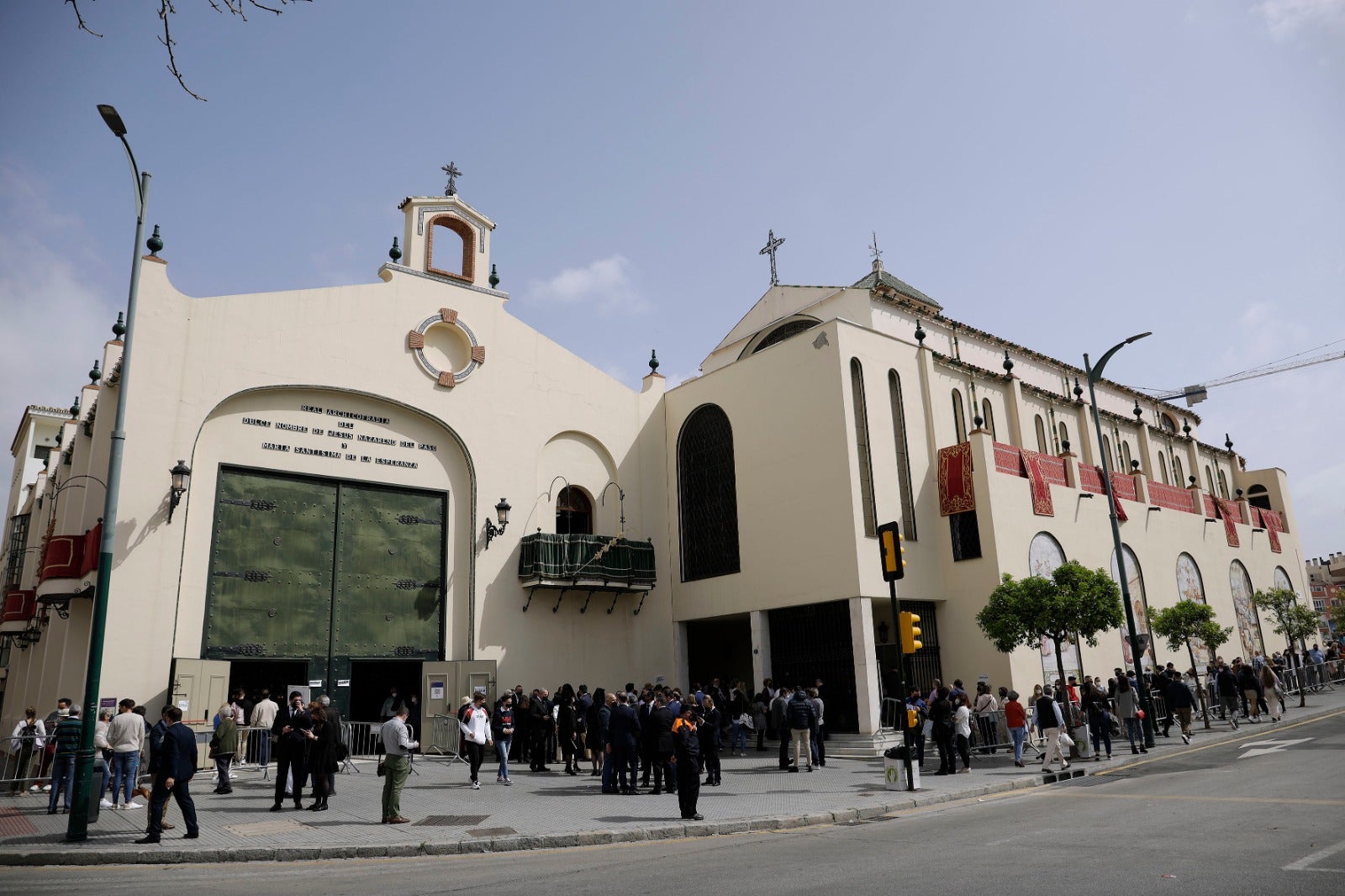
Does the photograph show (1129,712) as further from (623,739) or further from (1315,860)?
(1315,860)

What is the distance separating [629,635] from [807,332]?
32.5ft

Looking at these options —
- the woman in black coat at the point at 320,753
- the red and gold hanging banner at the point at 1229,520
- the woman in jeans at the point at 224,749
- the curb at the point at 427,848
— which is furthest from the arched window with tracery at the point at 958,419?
the woman in jeans at the point at 224,749

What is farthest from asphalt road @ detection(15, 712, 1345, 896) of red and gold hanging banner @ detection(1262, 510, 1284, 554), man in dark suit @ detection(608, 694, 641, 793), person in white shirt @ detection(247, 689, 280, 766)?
red and gold hanging banner @ detection(1262, 510, 1284, 554)

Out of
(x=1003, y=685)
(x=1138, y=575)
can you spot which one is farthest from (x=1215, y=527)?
(x=1003, y=685)

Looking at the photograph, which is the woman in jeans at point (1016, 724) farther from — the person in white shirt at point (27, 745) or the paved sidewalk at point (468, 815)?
the person in white shirt at point (27, 745)

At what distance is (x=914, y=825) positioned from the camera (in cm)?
1095

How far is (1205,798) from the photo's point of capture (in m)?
11.5

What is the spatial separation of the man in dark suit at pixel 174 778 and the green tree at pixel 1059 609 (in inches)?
615

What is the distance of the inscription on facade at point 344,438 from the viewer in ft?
67.9

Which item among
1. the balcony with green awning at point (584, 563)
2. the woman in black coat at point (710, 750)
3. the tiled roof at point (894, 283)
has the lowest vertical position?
the woman in black coat at point (710, 750)

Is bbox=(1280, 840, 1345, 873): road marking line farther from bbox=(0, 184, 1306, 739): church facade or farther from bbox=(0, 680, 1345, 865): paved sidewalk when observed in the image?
bbox=(0, 184, 1306, 739): church facade

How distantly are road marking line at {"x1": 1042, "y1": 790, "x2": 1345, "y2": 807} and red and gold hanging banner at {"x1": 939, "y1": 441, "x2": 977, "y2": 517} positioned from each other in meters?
10.8

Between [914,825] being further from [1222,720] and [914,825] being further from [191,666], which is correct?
[1222,720]

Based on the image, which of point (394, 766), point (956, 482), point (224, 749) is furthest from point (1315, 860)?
point (956, 482)
